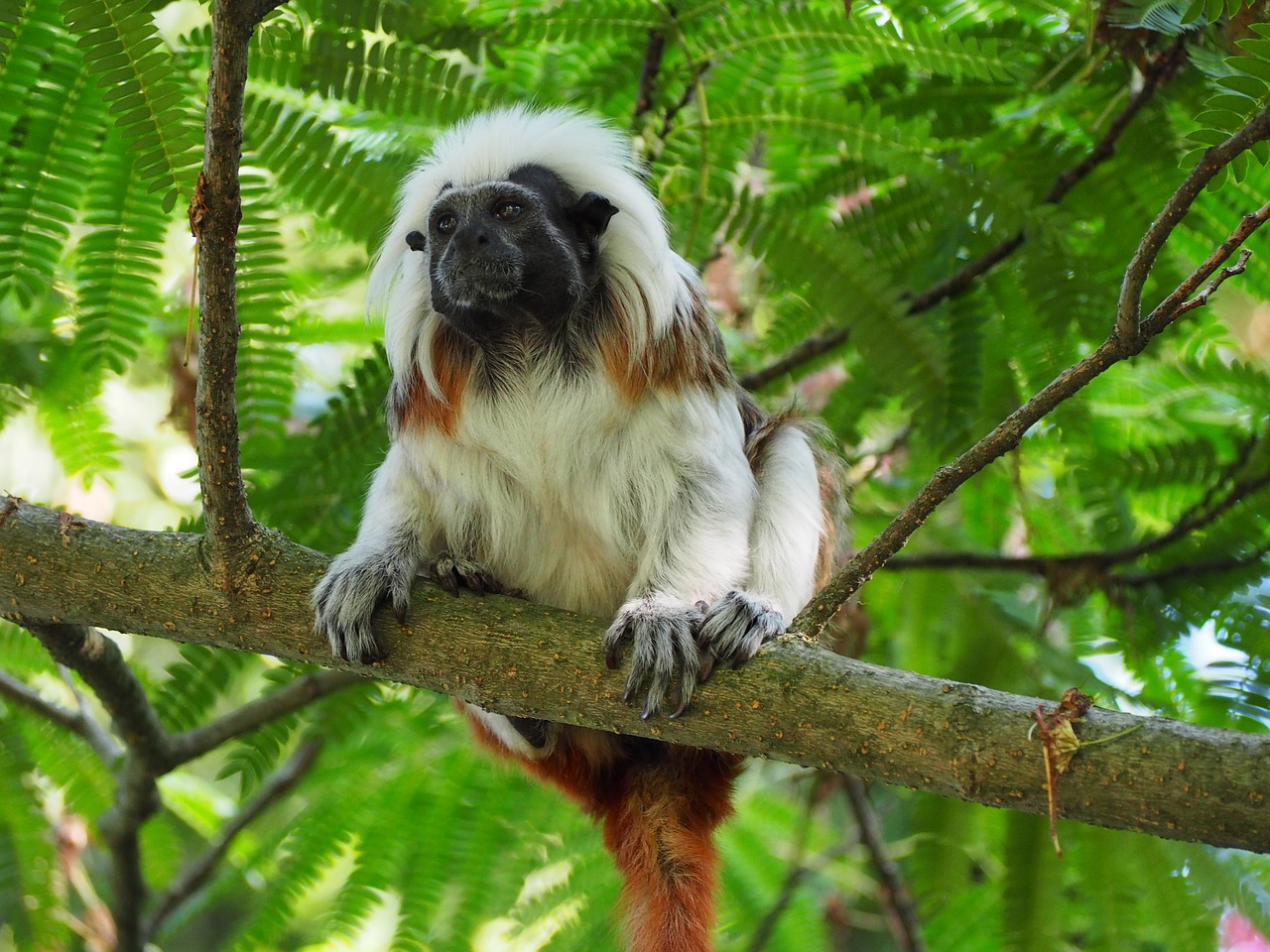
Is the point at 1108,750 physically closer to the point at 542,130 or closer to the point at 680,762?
the point at 680,762

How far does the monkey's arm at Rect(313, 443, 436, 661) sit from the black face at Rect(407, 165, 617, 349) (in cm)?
50

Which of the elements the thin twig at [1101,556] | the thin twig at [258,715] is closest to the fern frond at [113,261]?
the thin twig at [258,715]

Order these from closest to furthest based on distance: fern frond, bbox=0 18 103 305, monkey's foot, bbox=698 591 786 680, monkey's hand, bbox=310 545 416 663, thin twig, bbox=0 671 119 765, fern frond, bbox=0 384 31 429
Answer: monkey's foot, bbox=698 591 786 680
monkey's hand, bbox=310 545 416 663
fern frond, bbox=0 18 103 305
fern frond, bbox=0 384 31 429
thin twig, bbox=0 671 119 765

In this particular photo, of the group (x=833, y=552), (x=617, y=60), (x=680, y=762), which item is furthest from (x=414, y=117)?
(x=680, y=762)

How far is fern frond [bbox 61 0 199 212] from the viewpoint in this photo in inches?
104

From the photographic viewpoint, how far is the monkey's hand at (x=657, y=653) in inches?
106

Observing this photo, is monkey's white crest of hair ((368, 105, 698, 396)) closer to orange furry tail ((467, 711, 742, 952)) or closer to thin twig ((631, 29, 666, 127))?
thin twig ((631, 29, 666, 127))

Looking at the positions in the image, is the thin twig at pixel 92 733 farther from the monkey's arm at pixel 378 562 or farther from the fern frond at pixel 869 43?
the fern frond at pixel 869 43

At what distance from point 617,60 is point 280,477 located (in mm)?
1805

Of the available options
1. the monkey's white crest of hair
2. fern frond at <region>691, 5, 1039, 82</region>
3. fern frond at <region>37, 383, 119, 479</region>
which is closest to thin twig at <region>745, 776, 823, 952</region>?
the monkey's white crest of hair

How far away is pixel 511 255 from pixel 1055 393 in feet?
5.14

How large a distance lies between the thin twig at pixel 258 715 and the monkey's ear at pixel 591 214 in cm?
160

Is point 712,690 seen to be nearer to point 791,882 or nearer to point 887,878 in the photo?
point 791,882

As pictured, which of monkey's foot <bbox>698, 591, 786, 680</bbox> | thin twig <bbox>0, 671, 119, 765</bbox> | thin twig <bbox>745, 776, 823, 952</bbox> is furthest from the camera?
thin twig <bbox>745, 776, 823, 952</bbox>
